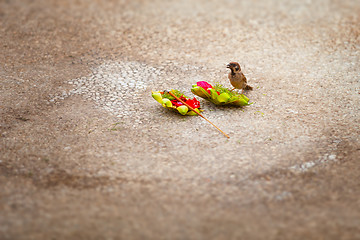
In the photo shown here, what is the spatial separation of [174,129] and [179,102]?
33cm

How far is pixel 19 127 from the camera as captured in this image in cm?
368

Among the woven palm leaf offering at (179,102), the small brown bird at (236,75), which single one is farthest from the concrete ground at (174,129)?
the small brown bird at (236,75)

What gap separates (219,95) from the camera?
3.85m

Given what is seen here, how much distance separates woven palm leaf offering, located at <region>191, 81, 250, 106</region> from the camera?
3844mm

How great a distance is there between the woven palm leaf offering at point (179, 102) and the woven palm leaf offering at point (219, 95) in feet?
0.36

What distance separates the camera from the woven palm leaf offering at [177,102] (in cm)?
376

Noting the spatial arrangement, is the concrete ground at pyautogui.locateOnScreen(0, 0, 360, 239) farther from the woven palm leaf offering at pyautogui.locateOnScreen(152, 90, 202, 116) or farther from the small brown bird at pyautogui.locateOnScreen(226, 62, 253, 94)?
the small brown bird at pyautogui.locateOnScreen(226, 62, 253, 94)

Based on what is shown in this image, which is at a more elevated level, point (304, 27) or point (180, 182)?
point (304, 27)

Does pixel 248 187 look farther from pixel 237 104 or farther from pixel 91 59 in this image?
pixel 91 59

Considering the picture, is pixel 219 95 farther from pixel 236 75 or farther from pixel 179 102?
pixel 179 102

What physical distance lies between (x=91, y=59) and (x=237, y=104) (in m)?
2.05

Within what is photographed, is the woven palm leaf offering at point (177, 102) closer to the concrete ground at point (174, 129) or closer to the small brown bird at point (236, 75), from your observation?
the concrete ground at point (174, 129)

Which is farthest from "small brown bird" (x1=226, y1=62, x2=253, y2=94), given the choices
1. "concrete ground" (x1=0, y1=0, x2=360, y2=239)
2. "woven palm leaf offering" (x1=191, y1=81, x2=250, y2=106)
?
"concrete ground" (x1=0, y1=0, x2=360, y2=239)

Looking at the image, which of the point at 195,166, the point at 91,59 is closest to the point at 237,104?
the point at 195,166
